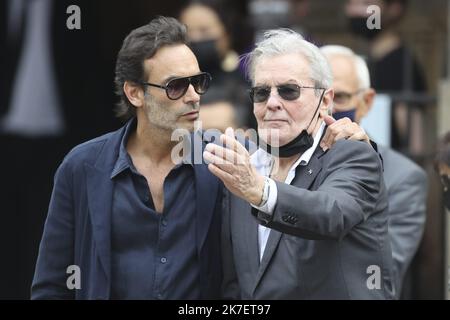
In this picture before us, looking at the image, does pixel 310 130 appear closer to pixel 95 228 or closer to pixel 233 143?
pixel 233 143

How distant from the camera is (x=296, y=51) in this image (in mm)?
3797

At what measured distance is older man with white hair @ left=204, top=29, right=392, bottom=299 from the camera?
3.68 meters

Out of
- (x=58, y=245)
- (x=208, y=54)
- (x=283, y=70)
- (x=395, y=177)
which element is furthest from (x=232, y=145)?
(x=208, y=54)

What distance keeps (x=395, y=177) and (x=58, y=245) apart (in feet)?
6.73

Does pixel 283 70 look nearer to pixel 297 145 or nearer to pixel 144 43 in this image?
pixel 297 145

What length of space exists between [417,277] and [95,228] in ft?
12.3

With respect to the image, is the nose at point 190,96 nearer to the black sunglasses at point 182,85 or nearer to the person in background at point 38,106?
the black sunglasses at point 182,85

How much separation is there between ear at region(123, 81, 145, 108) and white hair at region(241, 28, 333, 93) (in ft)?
1.39

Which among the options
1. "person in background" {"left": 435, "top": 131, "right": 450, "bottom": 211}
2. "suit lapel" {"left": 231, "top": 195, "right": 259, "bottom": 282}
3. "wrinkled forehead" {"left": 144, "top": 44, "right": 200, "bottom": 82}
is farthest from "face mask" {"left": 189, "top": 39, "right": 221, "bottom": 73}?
"suit lapel" {"left": 231, "top": 195, "right": 259, "bottom": 282}

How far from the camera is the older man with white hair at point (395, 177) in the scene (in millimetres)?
5348

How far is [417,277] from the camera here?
7.20 meters

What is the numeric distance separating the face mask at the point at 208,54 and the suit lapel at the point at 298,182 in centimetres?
322
